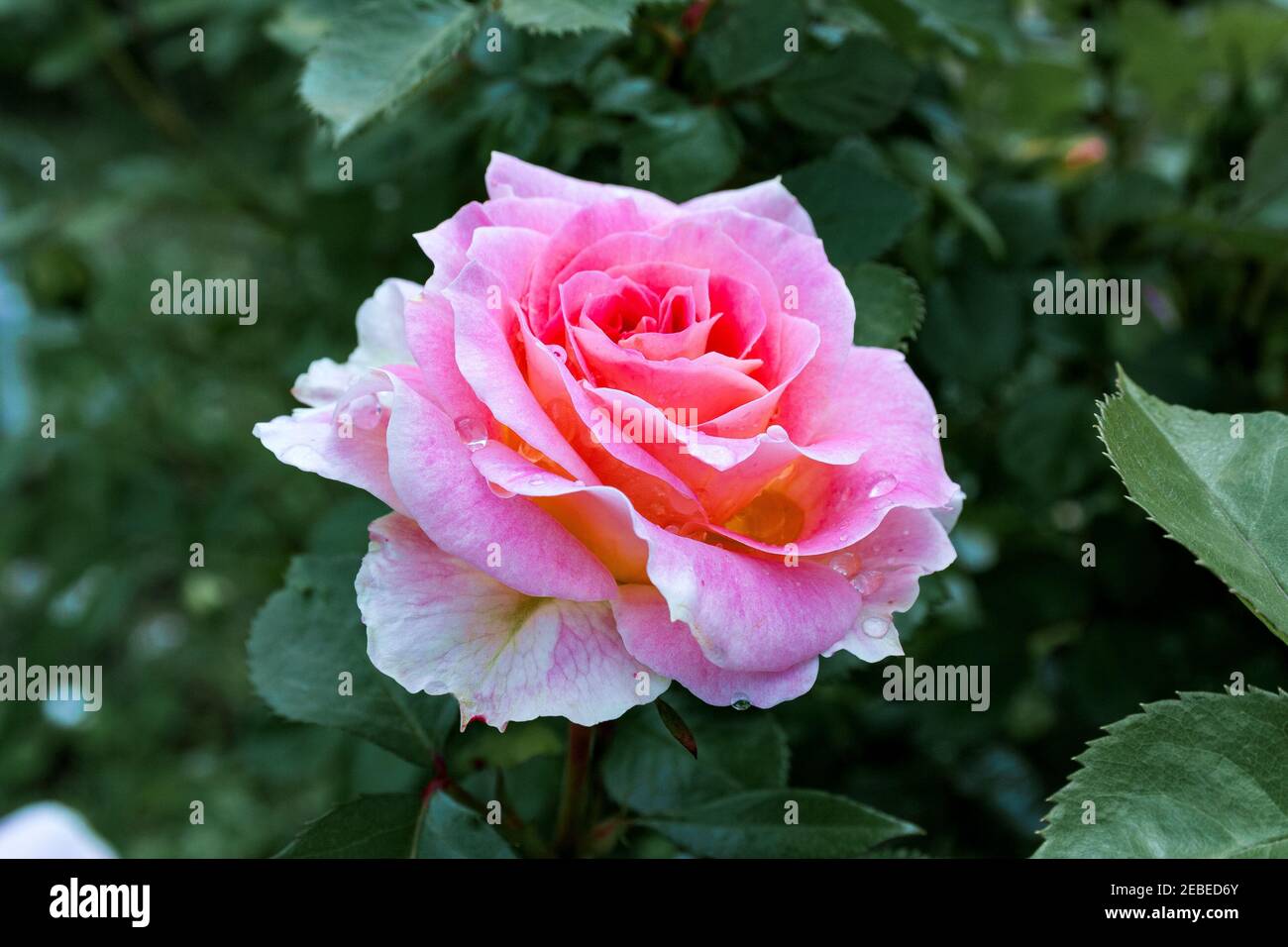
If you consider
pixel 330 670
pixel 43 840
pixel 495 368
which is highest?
pixel 495 368

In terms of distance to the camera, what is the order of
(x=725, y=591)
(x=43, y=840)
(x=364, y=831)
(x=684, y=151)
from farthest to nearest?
(x=43, y=840) → (x=684, y=151) → (x=364, y=831) → (x=725, y=591)

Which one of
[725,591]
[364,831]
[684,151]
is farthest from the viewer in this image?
[684,151]

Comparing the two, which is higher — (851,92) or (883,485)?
(851,92)

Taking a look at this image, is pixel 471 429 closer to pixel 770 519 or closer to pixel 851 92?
pixel 770 519

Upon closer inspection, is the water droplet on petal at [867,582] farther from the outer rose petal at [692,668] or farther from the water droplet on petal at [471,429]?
the water droplet on petal at [471,429]

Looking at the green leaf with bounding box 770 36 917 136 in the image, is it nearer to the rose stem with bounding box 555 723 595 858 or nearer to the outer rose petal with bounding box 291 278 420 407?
the outer rose petal with bounding box 291 278 420 407

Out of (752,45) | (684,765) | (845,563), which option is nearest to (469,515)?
(845,563)

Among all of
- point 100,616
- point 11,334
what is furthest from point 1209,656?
point 11,334

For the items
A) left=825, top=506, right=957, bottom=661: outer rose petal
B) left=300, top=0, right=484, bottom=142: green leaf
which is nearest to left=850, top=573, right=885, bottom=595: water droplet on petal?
left=825, top=506, right=957, bottom=661: outer rose petal
